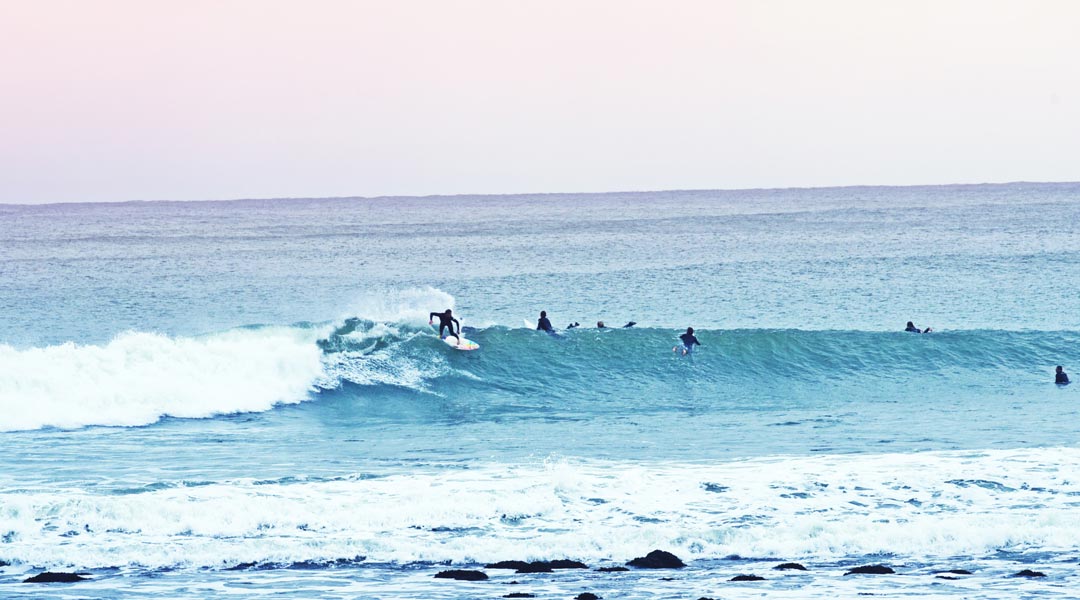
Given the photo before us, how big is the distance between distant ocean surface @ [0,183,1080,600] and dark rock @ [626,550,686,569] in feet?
0.99

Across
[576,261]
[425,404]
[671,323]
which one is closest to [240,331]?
[425,404]

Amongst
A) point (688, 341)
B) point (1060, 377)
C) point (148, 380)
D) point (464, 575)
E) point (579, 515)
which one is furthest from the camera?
point (688, 341)

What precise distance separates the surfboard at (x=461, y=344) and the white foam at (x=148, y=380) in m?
3.37

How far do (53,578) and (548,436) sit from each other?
1014 cm

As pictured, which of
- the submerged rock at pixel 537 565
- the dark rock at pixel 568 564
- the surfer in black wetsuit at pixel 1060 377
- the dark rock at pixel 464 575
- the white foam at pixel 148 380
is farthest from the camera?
the surfer in black wetsuit at pixel 1060 377

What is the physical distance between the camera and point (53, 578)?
11.7 metres

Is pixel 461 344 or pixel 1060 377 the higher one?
pixel 461 344

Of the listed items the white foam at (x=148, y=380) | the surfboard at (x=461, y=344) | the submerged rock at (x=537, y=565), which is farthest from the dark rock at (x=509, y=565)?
the surfboard at (x=461, y=344)

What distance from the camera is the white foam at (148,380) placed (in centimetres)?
2198

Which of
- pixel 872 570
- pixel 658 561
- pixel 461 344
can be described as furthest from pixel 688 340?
pixel 872 570

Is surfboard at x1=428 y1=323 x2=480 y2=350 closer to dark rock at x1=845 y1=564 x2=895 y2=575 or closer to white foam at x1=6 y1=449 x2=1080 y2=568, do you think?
white foam at x1=6 y1=449 x2=1080 y2=568

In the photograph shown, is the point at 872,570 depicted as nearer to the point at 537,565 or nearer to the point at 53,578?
the point at 537,565

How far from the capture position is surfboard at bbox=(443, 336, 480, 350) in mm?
28562

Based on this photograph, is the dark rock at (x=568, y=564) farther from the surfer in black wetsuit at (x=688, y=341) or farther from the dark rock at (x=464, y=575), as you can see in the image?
the surfer in black wetsuit at (x=688, y=341)
